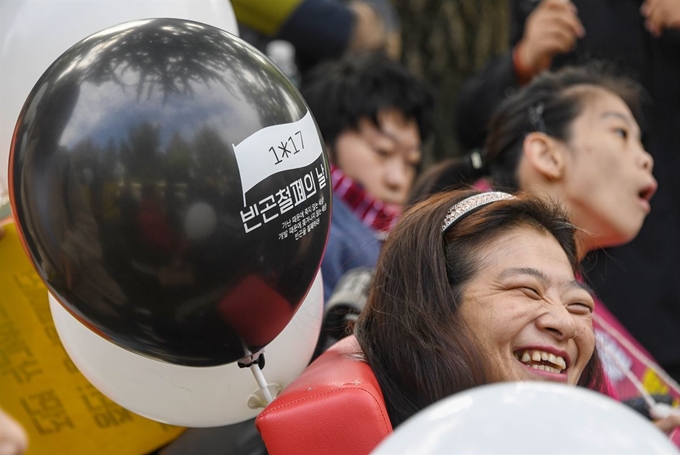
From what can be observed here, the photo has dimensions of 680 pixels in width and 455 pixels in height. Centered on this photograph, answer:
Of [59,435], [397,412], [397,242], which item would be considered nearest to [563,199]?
[397,242]

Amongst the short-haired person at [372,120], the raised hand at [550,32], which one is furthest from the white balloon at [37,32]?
the raised hand at [550,32]

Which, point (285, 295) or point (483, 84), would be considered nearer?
point (285, 295)

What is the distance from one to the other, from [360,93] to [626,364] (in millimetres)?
1278

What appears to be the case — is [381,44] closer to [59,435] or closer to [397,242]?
[397,242]

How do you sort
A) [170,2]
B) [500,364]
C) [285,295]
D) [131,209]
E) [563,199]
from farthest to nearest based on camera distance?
[563,199] < [170,2] < [500,364] < [285,295] < [131,209]

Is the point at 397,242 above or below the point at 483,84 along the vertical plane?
above

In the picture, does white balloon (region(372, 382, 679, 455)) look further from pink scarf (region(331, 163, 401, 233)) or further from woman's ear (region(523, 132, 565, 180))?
pink scarf (region(331, 163, 401, 233))

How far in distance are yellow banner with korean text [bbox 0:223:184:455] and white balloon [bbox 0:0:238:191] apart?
0.86ft

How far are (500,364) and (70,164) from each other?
2.69ft

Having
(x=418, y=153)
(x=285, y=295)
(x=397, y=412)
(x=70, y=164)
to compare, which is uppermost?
(x=70, y=164)

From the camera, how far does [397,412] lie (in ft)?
5.64

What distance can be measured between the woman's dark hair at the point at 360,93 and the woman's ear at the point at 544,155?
735mm

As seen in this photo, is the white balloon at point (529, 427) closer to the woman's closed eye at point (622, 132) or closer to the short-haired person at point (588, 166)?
the short-haired person at point (588, 166)

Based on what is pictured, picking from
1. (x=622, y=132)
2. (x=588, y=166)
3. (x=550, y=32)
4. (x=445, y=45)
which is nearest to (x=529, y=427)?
(x=588, y=166)
